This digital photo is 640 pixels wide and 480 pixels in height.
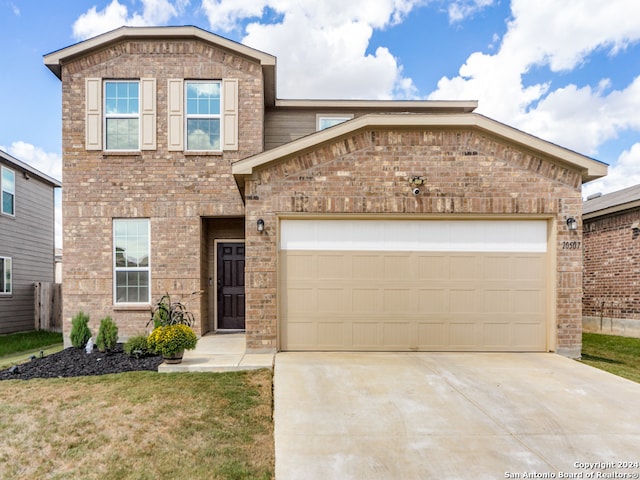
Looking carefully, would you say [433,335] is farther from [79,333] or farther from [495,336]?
[79,333]

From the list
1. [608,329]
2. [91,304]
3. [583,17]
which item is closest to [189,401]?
[91,304]

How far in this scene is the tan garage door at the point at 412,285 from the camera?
23.6ft

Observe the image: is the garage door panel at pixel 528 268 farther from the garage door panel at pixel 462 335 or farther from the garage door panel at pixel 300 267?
the garage door panel at pixel 300 267

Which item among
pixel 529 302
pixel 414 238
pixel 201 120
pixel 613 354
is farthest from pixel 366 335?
pixel 201 120

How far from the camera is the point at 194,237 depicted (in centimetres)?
902

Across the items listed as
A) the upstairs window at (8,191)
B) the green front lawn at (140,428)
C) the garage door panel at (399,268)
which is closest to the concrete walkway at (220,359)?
the green front lawn at (140,428)

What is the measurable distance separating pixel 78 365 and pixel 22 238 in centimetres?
842

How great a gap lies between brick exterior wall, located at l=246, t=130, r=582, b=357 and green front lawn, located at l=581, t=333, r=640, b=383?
0.64 m

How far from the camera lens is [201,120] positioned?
916 centimetres

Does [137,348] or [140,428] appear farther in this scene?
[137,348]

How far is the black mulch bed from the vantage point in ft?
21.1

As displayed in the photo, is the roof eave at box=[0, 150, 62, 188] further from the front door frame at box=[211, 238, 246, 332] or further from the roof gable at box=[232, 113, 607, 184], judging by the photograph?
the roof gable at box=[232, 113, 607, 184]

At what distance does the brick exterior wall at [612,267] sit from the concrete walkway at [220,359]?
979 cm

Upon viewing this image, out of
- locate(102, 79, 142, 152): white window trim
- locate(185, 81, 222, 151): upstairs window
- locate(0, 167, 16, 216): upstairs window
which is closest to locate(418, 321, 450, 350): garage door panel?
locate(185, 81, 222, 151): upstairs window
